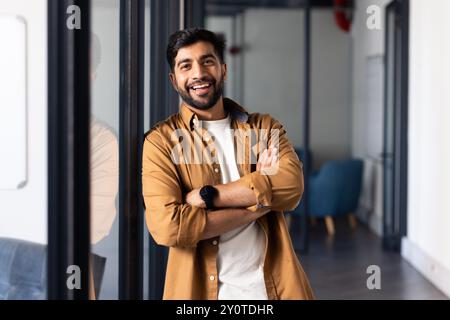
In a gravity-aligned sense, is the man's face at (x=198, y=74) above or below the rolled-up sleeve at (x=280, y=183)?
above

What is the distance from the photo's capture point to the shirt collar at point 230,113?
1618 mm

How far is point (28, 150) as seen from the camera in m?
1.41

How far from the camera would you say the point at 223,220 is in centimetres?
157

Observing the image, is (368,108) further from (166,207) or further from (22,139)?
(22,139)

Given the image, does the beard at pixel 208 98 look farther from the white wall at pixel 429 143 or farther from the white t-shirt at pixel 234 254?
the white wall at pixel 429 143

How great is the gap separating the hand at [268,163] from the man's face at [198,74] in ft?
0.64

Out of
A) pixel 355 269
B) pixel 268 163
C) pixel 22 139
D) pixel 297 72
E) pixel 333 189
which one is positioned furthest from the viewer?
pixel 297 72

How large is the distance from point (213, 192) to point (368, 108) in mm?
5392

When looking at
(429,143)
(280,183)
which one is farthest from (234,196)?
(429,143)

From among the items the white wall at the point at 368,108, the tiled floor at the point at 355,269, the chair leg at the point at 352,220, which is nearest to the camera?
the tiled floor at the point at 355,269

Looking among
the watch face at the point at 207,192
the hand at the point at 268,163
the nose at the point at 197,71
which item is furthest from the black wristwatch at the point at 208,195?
the nose at the point at 197,71

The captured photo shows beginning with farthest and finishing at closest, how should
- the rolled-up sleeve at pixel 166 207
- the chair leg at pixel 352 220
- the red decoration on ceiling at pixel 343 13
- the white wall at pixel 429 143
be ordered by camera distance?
the red decoration on ceiling at pixel 343 13, the chair leg at pixel 352 220, the white wall at pixel 429 143, the rolled-up sleeve at pixel 166 207
